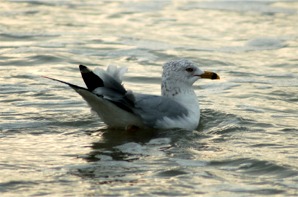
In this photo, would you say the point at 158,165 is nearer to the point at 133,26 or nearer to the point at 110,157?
the point at 110,157

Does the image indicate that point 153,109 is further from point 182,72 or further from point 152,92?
point 152,92

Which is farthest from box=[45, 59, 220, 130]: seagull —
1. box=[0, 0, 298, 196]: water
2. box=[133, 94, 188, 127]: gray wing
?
box=[0, 0, 298, 196]: water

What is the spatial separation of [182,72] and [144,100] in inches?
38.6

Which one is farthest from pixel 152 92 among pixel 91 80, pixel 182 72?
pixel 91 80

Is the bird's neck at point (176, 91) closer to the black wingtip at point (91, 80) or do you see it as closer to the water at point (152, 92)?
the water at point (152, 92)

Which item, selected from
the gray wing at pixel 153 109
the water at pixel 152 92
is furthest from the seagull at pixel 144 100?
the water at pixel 152 92

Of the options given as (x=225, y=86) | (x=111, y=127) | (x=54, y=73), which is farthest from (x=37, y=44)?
(x=111, y=127)

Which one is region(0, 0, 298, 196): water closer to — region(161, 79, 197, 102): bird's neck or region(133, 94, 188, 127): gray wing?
region(133, 94, 188, 127): gray wing

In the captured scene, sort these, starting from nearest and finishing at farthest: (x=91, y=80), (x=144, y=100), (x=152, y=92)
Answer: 1. (x=91, y=80)
2. (x=144, y=100)
3. (x=152, y=92)

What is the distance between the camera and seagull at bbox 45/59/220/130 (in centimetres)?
927

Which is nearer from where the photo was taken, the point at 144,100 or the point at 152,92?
the point at 144,100

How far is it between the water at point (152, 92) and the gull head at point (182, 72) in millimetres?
557

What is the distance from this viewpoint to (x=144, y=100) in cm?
974

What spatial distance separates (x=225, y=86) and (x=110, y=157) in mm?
4286
